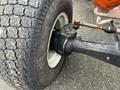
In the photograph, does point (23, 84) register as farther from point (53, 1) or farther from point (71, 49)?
point (53, 1)

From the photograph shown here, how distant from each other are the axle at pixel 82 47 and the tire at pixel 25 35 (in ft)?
0.53

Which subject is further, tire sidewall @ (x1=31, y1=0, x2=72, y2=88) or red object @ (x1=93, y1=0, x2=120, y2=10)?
red object @ (x1=93, y1=0, x2=120, y2=10)

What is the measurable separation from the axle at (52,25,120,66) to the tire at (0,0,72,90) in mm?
161

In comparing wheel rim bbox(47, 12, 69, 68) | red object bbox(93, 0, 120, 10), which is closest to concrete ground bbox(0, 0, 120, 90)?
wheel rim bbox(47, 12, 69, 68)

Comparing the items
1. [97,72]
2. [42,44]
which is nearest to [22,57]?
[42,44]

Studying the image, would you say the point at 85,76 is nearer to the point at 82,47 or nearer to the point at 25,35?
the point at 82,47

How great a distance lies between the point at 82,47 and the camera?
5.21ft

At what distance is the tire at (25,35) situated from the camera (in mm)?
1364

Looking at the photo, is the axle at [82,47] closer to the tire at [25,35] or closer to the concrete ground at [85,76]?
the tire at [25,35]

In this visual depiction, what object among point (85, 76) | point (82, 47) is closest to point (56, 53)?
point (82, 47)

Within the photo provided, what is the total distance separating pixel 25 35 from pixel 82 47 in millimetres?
366

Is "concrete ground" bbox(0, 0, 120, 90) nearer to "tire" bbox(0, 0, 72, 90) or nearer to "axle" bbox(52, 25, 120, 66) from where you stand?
"axle" bbox(52, 25, 120, 66)

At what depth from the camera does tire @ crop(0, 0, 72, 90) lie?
1.36m

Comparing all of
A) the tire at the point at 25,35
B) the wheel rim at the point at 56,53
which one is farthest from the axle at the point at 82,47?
the tire at the point at 25,35
